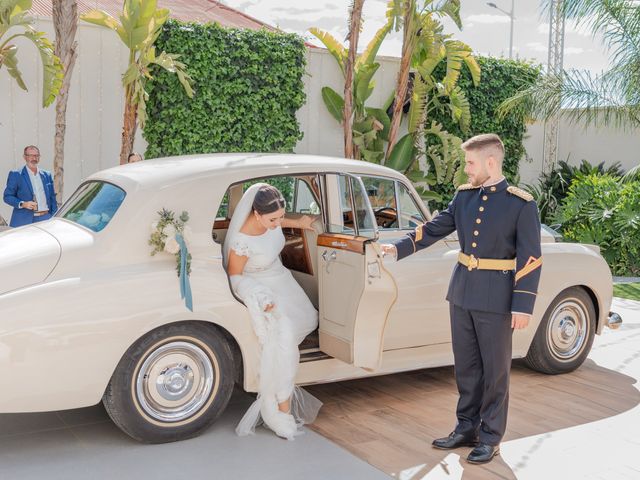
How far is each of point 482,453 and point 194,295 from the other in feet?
6.53

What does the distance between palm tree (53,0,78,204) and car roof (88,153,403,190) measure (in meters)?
5.24

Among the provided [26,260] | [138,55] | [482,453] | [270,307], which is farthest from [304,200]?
[138,55]

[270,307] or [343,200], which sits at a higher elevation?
[343,200]

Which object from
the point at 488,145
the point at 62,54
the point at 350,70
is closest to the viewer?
the point at 488,145

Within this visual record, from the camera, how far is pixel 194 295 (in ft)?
14.4

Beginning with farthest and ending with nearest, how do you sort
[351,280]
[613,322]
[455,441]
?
[613,322] → [351,280] → [455,441]

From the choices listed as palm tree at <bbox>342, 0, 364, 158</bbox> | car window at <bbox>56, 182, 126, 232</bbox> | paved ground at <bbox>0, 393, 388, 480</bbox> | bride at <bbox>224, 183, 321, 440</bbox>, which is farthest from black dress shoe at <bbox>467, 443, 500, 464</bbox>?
palm tree at <bbox>342, 0, 364, 158</bbox>

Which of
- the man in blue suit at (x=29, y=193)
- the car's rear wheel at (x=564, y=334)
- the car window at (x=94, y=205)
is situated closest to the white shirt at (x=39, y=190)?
the man in blue suit at (x=29, y=193)

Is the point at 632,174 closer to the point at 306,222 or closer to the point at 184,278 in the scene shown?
the point at 306,222

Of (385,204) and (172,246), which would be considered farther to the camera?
(385,204)

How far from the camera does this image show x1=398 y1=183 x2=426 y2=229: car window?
5551 mm

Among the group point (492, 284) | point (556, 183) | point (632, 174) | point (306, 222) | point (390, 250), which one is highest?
point (632, 174)

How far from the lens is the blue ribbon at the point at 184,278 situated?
4340mm

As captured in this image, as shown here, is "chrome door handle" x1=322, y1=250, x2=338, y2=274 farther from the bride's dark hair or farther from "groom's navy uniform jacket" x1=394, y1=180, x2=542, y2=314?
"groom's navy uniform jacket" x1=394, y1=180, x2=542, y2=314
